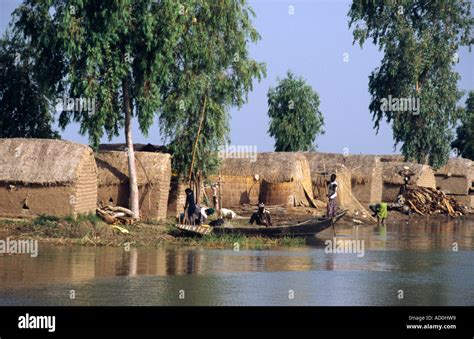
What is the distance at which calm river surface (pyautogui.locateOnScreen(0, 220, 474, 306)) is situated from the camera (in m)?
15.3

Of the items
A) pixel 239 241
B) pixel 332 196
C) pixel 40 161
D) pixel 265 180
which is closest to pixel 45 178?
pixel 40 161

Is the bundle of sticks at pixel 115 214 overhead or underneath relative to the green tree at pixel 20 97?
underneath

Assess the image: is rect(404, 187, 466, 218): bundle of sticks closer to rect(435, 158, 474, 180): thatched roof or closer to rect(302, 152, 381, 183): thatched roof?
rect(302, 152, 381, 183): thatched roof

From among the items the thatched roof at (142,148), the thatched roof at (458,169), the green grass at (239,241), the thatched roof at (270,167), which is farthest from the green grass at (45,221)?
the thatched roof at (458,169)

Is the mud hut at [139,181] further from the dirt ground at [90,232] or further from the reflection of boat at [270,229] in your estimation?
the reflection of boat at [270,229]

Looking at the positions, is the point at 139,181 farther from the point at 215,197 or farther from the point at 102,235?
the point at 215,197

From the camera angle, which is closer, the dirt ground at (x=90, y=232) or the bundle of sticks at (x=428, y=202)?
the dirt ground at (x=90, y=232)

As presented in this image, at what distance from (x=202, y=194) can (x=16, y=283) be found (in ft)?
56.1

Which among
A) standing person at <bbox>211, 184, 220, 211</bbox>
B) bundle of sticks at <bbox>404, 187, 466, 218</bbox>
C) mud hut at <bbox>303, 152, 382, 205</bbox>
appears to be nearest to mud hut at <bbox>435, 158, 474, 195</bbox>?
bundle of sticks at <bbox>404, 187, 466, 218</bbox>

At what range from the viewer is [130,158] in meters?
27.0

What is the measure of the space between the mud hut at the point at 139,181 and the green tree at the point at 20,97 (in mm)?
4970

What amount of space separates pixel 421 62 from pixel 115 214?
2466 centimetres

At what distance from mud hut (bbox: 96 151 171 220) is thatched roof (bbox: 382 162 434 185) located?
1802 cm

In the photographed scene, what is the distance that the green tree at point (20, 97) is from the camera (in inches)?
1239
